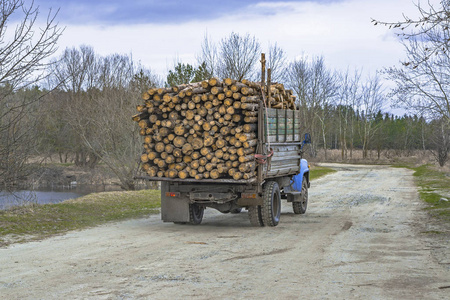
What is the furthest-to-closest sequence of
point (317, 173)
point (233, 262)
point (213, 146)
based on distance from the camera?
point (317, 173), point (213, 146), point (233, 262)

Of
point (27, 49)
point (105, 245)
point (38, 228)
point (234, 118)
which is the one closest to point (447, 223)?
point (234, 118)

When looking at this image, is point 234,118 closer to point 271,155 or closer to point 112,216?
point 271,155

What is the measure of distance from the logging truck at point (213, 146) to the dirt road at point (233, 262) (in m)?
0.65

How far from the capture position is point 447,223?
12.2m

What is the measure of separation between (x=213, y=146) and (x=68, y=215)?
15.1 ft

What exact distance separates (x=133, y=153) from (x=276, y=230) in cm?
1511

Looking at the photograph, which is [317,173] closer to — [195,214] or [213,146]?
[195,214]

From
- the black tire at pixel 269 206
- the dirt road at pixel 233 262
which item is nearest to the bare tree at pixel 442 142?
the dirt road at pixel 233 262

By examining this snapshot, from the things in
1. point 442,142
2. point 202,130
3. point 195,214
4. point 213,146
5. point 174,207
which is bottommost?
point 195,214

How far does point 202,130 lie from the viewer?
11.2 meters

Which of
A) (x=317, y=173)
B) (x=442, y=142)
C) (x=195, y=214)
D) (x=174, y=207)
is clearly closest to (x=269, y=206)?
(x=195, y=214)

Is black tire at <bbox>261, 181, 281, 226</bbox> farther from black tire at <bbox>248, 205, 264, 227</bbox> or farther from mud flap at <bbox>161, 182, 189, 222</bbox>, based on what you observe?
mud flap at <bbox>161, 182, 189, 222</bbox>

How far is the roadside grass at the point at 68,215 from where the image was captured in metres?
10.6

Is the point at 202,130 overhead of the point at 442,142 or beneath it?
beneath
